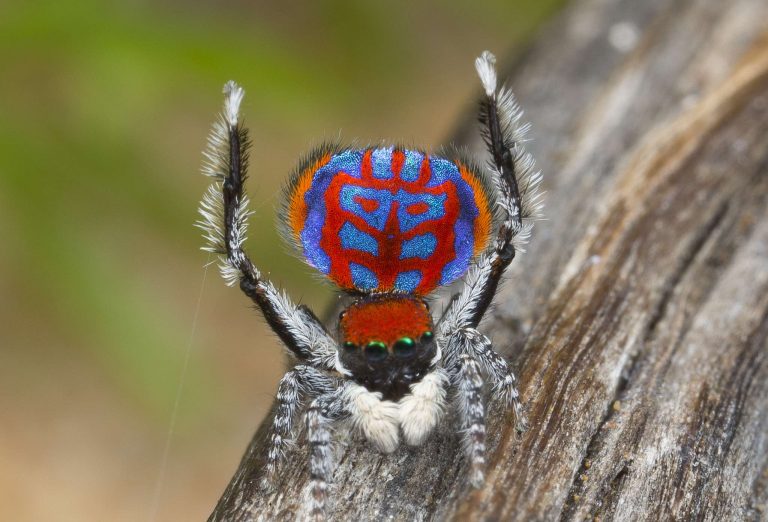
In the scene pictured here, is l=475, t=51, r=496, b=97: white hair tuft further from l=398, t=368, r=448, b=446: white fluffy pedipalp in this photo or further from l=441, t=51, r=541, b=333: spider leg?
l=398, t=368, r=448, b=446: white fluffy pedipalp

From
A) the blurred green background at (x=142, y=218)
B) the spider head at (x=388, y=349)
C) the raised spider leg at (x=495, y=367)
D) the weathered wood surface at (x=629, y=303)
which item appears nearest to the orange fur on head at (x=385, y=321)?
the spider head at (x=388, y=349)

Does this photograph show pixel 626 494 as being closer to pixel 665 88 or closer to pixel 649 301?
pixel 649 301

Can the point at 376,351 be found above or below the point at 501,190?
below

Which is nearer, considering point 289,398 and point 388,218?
point 289,398

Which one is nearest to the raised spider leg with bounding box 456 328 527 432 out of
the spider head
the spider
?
the spider

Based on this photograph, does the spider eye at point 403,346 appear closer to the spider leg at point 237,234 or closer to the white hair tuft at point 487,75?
the spider leg at point 237,234

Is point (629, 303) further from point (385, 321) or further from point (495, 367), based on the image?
point (385, 321)

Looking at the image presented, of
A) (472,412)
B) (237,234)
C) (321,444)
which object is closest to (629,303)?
(472,412)
